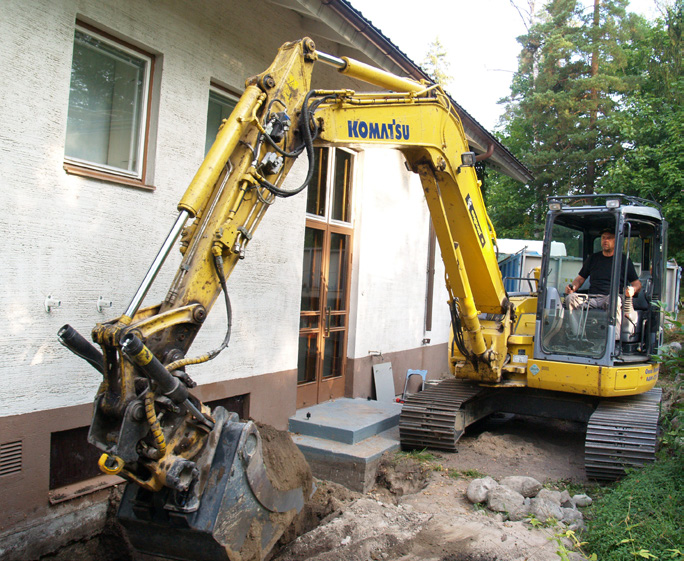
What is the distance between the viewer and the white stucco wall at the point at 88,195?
413 cm

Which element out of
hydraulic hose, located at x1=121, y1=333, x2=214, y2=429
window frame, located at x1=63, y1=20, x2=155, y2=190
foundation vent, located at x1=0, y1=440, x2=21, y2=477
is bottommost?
foundation vent, located at x1=0, y1=440, x2=21, y2=477

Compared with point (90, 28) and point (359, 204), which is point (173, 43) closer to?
point (90, 28)

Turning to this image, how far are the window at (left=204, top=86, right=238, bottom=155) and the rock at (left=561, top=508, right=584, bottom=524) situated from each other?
15.1 feet

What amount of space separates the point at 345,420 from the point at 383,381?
90.4 inches

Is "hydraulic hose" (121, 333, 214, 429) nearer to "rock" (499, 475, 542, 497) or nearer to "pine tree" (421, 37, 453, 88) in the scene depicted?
"rock" (499, 475, 542, 497)

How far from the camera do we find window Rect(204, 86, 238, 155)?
5.93 m

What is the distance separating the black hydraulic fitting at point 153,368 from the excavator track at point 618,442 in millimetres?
4402

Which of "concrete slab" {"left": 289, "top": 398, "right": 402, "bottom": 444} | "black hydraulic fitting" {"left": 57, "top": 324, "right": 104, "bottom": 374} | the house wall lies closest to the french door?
"concrete slab" {"left": 289, "top": 398, "right": 402, "bottom": 444}

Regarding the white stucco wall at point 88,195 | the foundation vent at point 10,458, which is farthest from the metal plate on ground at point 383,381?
the foundation vent at point 10,458

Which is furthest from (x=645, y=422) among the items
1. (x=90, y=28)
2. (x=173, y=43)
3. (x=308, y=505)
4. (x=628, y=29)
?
(x=628, y=29)

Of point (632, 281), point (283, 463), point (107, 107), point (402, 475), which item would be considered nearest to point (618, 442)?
point (632, 281)

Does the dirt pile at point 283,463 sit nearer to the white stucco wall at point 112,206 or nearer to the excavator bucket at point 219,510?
the excavator bucket at point 219,510

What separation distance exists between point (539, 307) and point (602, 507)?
7.65 ft

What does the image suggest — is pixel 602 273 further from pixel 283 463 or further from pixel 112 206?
pixel 112 206
